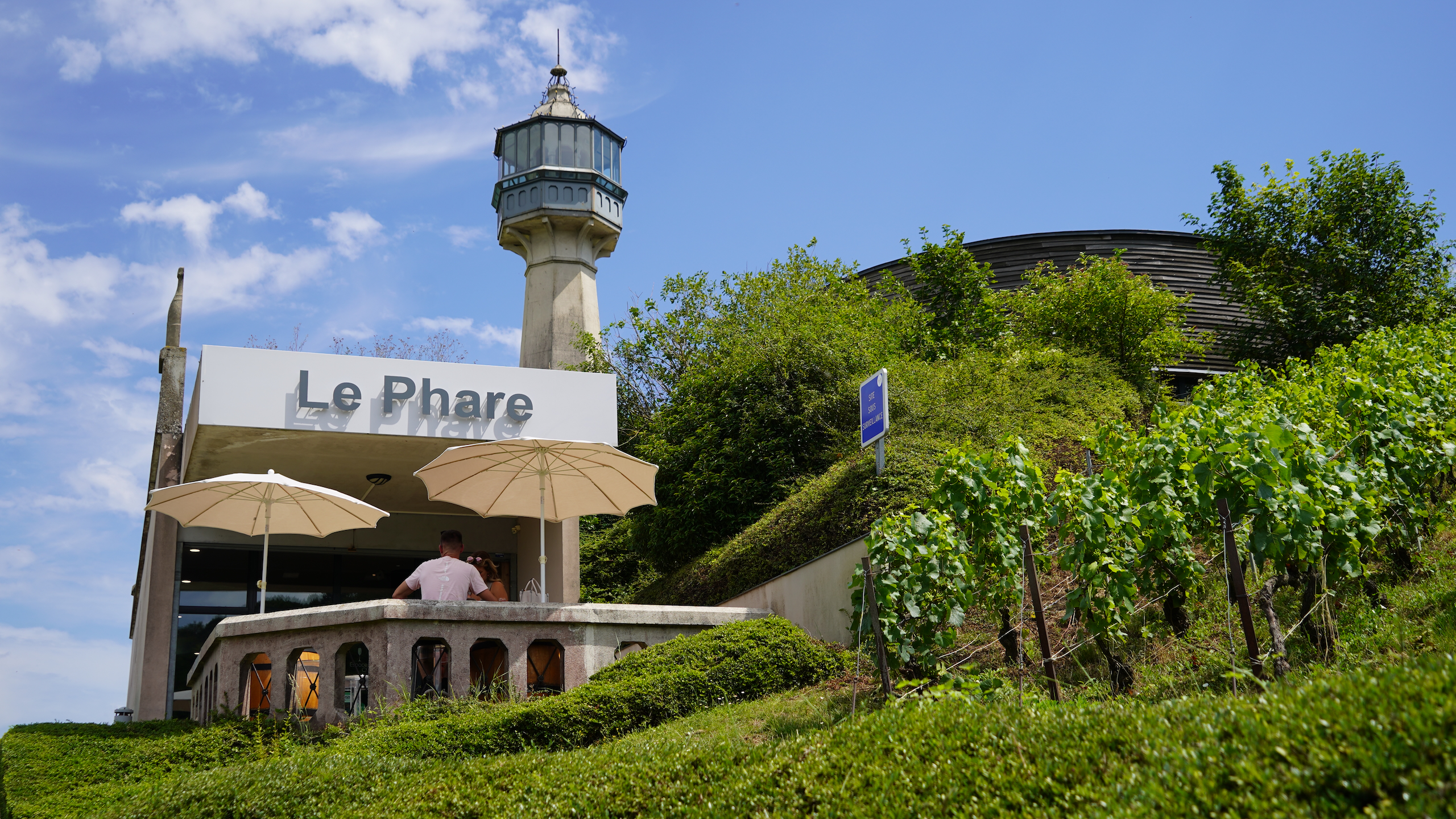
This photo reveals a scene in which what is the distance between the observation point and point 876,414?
1107 cm

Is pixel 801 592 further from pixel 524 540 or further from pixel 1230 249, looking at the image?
pixel 1230 249

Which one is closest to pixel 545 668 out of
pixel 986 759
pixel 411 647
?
pixel 411 647

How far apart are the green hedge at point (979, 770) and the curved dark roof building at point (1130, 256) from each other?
22.5 metres

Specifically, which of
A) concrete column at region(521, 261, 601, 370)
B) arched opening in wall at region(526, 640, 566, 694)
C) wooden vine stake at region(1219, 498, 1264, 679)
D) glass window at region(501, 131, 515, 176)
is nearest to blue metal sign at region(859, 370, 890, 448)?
A: arched opening in wall at region(526, 640, 566, 694)

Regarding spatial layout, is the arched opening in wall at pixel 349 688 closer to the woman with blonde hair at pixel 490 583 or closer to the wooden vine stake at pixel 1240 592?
the woman with blonde hair at pixel 490 583

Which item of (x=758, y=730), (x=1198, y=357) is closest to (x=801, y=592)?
(x=758, y=730)

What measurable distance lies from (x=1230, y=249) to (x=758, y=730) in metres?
17.3

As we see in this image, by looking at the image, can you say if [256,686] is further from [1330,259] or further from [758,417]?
[1330,259]

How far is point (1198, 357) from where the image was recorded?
81.4 ft

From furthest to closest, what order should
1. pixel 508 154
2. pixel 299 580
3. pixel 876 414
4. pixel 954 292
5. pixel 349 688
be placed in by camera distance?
pixel 508 154 → pixel 954 292 → pixel 299 580 → pixel 876 414 → pixel 349 688

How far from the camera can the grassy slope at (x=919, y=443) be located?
11555 mm

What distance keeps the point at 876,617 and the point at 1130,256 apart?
23.5 metres

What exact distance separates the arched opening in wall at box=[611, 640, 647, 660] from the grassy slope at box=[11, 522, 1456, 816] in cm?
170

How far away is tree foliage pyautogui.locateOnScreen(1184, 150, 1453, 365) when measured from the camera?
59.6ft
